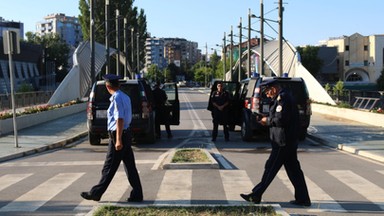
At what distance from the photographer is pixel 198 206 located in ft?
20.8

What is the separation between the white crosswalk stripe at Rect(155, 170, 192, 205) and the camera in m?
7.06

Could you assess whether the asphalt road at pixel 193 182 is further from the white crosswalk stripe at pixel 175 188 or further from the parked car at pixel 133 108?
the parked car at pixel 133 108

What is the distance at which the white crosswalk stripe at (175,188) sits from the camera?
23.2 feet

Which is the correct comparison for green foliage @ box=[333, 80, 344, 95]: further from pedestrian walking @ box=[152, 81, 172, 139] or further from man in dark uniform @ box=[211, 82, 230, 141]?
man in dark uniform @ box=[211, 82, 230, 141]

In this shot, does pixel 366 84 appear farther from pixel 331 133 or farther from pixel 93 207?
pixel 93 207

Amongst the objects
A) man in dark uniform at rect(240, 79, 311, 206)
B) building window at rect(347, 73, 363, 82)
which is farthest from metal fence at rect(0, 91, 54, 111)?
building window at rect(347, 73, 363, 82)

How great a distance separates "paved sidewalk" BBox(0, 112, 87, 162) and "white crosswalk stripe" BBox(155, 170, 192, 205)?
4842 millimetres

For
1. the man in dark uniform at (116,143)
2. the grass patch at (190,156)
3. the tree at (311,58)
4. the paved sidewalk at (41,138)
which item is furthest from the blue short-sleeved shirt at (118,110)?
the tree at (311,58)

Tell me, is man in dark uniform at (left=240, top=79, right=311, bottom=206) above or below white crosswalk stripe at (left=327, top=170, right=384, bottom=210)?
above

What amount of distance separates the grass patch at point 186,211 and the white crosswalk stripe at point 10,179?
285 cm

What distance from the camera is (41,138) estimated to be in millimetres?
15227

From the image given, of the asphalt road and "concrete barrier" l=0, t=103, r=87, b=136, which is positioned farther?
"concrete barrier" l=0, t=103, r=87, b=136

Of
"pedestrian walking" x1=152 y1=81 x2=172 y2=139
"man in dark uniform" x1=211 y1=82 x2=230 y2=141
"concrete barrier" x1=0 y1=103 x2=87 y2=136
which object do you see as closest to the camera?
"man in dark uniform" x1=211 y1=82 x2=230 y2=141

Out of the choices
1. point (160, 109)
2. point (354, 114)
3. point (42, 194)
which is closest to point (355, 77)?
point (354, 114)
